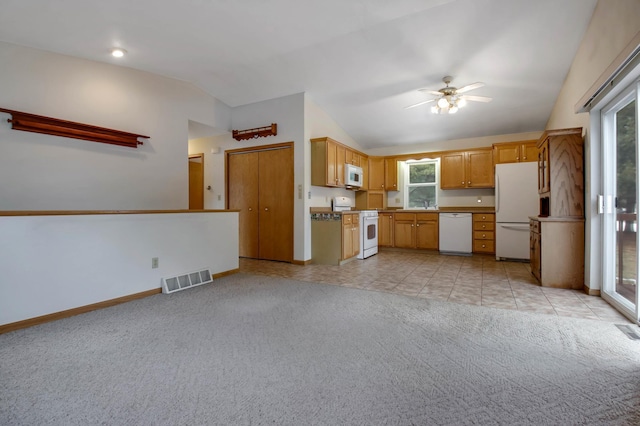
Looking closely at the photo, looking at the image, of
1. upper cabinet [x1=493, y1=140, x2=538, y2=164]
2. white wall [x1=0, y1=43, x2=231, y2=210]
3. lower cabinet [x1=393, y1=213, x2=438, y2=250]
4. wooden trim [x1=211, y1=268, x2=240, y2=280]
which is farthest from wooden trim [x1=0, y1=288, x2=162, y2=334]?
upper cabinet [x1=493, y1=140, x2=538, y2=164]

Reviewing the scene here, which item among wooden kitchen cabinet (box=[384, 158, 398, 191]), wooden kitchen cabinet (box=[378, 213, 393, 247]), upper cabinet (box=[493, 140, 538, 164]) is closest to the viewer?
upper cabinet (box=[493, 140, 538, 164])

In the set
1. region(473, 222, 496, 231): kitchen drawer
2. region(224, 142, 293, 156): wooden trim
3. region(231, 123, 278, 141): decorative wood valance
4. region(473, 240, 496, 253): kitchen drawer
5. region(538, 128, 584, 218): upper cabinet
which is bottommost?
region(473, 240, 496, 253): kitchen drawer

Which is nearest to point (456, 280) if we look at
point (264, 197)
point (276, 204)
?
point (276, 204)

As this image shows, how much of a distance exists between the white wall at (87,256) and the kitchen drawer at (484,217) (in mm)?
4896

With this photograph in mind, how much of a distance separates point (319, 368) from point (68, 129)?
407 cm

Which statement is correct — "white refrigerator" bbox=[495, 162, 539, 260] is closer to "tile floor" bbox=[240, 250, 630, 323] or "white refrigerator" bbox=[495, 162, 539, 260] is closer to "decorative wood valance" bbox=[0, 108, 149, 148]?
"tile floor" bbox=[240, 250, 630, 323]

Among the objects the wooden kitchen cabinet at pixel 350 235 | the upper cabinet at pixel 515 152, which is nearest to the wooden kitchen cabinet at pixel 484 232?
the upper cabinet at pixel 515 152

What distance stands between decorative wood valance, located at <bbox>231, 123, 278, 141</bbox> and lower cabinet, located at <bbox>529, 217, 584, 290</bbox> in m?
4.04

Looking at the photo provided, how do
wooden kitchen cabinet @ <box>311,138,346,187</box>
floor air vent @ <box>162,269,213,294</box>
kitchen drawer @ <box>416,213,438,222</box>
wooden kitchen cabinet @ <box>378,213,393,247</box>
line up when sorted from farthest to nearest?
1. wooden kitchen cabinet @ <box>378,213,393,247</box>
2. kitchen drawer @ <box>416,213,438,222</box>
3. wooden kitchen cabinet @ <box>311,138,346,187</box>
4. floor air vent @ <box>162,269,213,294</box>

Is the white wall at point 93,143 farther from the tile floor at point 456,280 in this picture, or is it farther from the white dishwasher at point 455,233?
the white dishwasher at point 455,233

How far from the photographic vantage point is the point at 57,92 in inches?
139

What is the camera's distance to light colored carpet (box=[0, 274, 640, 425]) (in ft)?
4.44

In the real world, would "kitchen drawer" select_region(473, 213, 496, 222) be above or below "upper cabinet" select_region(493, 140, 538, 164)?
below

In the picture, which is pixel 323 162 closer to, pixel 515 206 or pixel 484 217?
pixel 484 217
